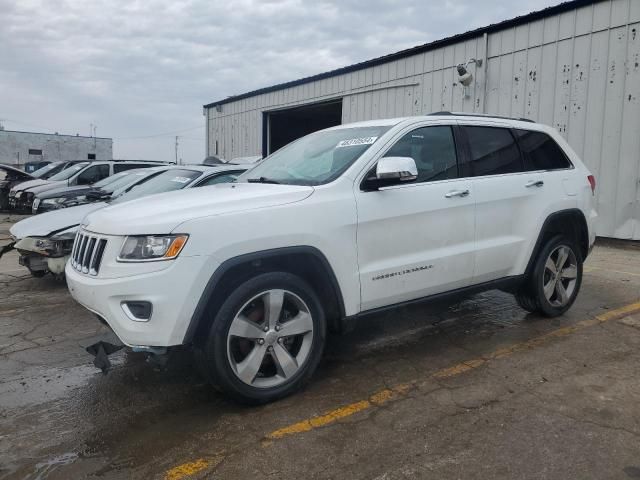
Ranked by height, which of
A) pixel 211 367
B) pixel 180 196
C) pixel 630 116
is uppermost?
pixel 630 116

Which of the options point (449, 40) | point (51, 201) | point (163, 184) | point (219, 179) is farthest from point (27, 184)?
point (449, 40)

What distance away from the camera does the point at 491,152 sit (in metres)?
4.45

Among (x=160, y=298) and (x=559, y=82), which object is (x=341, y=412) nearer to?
(x=160, y=298)

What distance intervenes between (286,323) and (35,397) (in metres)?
1.79

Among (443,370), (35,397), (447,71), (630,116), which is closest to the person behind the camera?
(35,397)

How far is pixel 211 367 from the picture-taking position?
3.03 metres

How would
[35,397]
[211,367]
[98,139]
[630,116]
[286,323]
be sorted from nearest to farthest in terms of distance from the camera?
[211,367] → [286,323] → [35,397] → [630,116] → [98,139]

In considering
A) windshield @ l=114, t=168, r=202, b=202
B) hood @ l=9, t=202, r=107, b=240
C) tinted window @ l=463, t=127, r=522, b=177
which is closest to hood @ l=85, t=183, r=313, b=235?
tinted window @ l=463, t=127, r=522, b=177

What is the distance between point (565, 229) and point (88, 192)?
7.02 m

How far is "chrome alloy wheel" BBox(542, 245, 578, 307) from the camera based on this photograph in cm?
486

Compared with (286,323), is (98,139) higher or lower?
higher

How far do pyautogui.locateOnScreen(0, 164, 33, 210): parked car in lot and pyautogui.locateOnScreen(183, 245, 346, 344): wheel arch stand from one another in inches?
608

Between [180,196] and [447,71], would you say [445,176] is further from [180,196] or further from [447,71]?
[447,71]

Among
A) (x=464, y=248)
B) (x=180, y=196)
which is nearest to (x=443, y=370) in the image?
(x=464, y=248)
